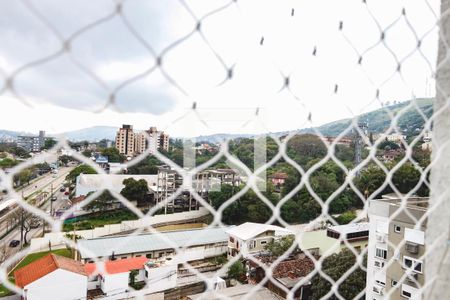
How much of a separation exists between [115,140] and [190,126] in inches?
3.7

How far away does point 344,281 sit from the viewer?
152 inches

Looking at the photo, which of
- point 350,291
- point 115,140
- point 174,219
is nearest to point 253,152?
point 115,140

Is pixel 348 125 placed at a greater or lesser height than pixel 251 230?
greater

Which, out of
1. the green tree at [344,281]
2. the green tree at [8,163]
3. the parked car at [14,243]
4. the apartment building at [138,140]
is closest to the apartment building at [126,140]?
the apartment building at [138,140]

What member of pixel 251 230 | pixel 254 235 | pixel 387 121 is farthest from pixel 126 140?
pixel 251 230

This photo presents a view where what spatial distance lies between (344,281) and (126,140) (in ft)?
13.1

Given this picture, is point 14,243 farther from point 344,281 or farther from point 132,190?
point 344,281

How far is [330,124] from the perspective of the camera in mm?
585

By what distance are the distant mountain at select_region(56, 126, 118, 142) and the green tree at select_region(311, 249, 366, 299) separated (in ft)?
11.3

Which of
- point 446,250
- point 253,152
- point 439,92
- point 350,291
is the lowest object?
point 350,291

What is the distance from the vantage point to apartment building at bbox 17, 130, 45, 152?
1.10 feet

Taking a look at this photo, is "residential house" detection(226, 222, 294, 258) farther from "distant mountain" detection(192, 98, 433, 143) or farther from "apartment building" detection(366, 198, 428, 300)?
"distant mountain" detection(192, 98, 433, 143)

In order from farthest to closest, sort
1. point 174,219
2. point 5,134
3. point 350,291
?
point 174,219, point 350,291, point 5,134

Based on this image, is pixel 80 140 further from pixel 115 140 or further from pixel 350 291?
pixel 350 291
